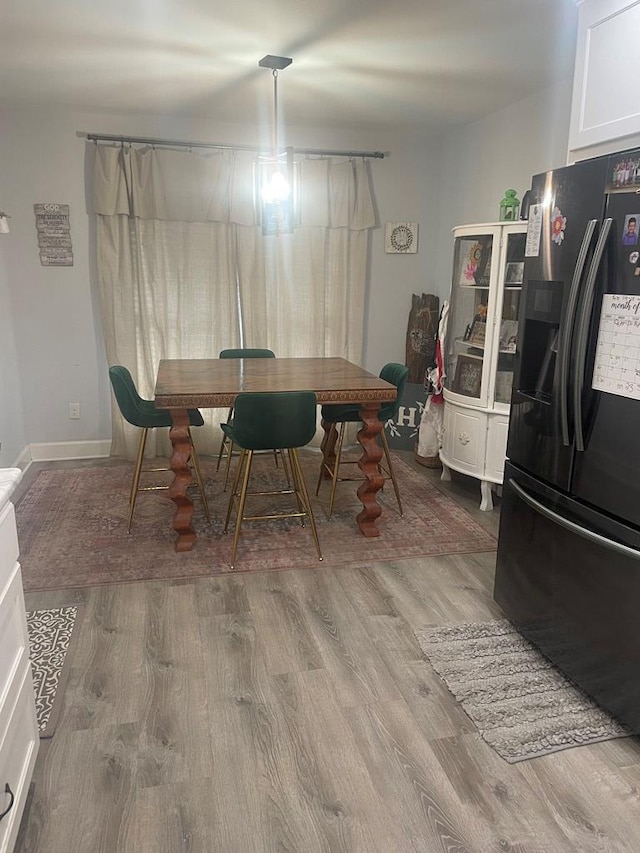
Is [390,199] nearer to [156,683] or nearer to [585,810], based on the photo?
[156,683]

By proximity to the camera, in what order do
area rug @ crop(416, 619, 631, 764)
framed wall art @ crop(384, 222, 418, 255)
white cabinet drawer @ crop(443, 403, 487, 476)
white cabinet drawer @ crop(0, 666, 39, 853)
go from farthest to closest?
framed wall art @ crop(384, 222, 418, 255)
white cabinet drawer @ crop(443, 403, 487, 476)
area rug @ crop(416, 619, 631, 764)
white cabinet drawer @ crop(0, 666, 39, 853)

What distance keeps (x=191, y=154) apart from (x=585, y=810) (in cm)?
423

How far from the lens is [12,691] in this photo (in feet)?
4.81

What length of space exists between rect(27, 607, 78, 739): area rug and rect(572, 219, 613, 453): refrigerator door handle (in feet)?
6.37

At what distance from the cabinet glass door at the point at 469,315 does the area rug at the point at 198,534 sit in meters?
0.77

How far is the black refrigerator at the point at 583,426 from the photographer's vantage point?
70.6 inches

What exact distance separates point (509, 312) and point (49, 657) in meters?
2.91

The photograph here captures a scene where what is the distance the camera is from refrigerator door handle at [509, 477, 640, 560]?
182cm

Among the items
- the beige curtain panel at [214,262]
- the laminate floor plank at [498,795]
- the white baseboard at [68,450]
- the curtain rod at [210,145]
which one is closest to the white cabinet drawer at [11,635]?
the laminate floor plank at [498,795]

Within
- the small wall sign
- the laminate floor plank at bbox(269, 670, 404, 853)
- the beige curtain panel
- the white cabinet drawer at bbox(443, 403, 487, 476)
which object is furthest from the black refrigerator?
the small wall sign

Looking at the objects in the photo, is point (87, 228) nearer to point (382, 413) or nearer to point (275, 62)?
point (275, 62)

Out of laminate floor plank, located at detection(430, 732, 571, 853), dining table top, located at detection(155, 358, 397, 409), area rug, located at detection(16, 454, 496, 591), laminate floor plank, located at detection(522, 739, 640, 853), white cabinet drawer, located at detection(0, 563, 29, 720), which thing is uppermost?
dining table top, located at detection(155, 358, 397, 409)

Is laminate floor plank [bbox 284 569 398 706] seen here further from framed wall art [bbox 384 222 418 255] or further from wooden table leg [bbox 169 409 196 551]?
framed wall art [bbox 384 222 418 255]

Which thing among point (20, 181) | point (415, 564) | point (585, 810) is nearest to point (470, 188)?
point (415, 564)
